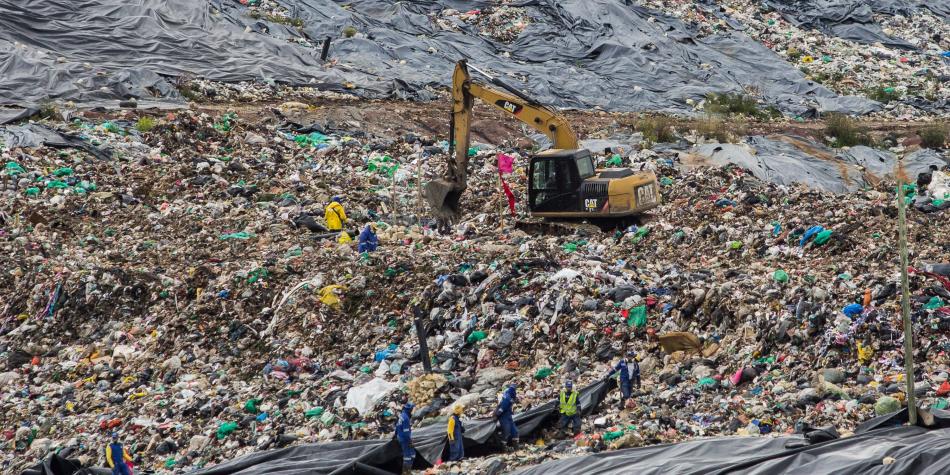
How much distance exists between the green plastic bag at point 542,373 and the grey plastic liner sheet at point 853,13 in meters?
20.1

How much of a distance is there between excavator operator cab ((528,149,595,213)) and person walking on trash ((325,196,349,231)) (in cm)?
235

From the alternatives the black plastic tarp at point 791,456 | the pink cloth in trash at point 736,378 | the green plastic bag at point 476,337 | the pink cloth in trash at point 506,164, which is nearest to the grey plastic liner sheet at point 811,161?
the pink cloth in trash at point 506,164

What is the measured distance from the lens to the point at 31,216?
13.5 meters

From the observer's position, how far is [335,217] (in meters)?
13.0

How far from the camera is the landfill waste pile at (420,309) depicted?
303 inches

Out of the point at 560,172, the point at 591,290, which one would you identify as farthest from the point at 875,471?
the point at 560,172

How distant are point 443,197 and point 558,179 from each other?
62.8 inches

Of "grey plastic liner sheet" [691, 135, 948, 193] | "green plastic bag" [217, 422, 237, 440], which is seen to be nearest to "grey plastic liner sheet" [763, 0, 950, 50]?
"grey plastic liner sheet" [691, 135, 948, 193]

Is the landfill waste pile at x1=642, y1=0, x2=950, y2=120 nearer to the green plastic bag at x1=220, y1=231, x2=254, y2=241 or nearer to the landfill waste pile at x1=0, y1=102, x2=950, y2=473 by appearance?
the landfill waste pile at x1=0, y1=102, x2=950, y2=473

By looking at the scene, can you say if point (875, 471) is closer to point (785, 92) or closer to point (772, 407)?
point (772, 407)

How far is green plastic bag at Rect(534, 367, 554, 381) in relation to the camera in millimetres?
8539

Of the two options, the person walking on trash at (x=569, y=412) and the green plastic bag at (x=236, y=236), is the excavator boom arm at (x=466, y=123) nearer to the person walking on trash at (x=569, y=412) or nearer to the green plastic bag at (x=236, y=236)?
the green plastic bag at (x=236, y=236)

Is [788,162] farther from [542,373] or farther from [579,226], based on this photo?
[542,373]

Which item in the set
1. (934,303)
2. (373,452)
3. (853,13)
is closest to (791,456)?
(373,452)
